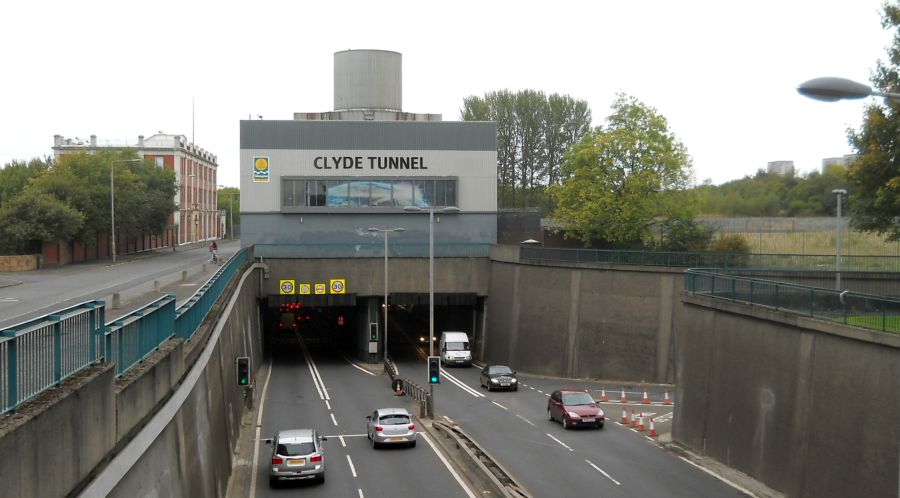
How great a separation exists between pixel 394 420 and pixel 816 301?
14.5 m

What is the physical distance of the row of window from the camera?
2419 inches

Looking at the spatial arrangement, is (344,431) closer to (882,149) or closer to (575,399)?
(575,399)

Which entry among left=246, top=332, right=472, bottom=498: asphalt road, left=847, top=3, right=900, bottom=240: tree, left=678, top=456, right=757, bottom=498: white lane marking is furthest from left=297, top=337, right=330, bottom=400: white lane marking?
left=847, top=3, right=900, bottom=240: tree

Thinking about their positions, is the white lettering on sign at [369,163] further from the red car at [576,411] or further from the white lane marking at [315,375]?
the red car at [576,411]

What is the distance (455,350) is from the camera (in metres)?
55.5

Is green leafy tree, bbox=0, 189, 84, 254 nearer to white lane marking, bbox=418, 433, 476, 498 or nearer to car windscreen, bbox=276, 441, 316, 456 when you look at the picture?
white lane marking, bbox=418, 433, 476, 498

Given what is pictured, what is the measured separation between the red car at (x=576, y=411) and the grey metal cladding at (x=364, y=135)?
101 ft

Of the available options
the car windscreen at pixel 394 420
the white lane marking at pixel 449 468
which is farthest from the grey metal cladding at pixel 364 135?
the car windscreen at pixel 394 420

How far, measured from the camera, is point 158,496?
14.0 meters

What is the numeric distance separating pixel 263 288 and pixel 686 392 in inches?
1284

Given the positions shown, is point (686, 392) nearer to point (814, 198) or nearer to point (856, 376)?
point (856, 376)

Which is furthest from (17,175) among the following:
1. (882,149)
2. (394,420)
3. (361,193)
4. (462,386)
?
(882,149)

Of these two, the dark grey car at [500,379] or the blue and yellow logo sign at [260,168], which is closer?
the dark grey car at [500,379]

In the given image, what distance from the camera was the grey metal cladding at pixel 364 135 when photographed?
61062 millimetres
